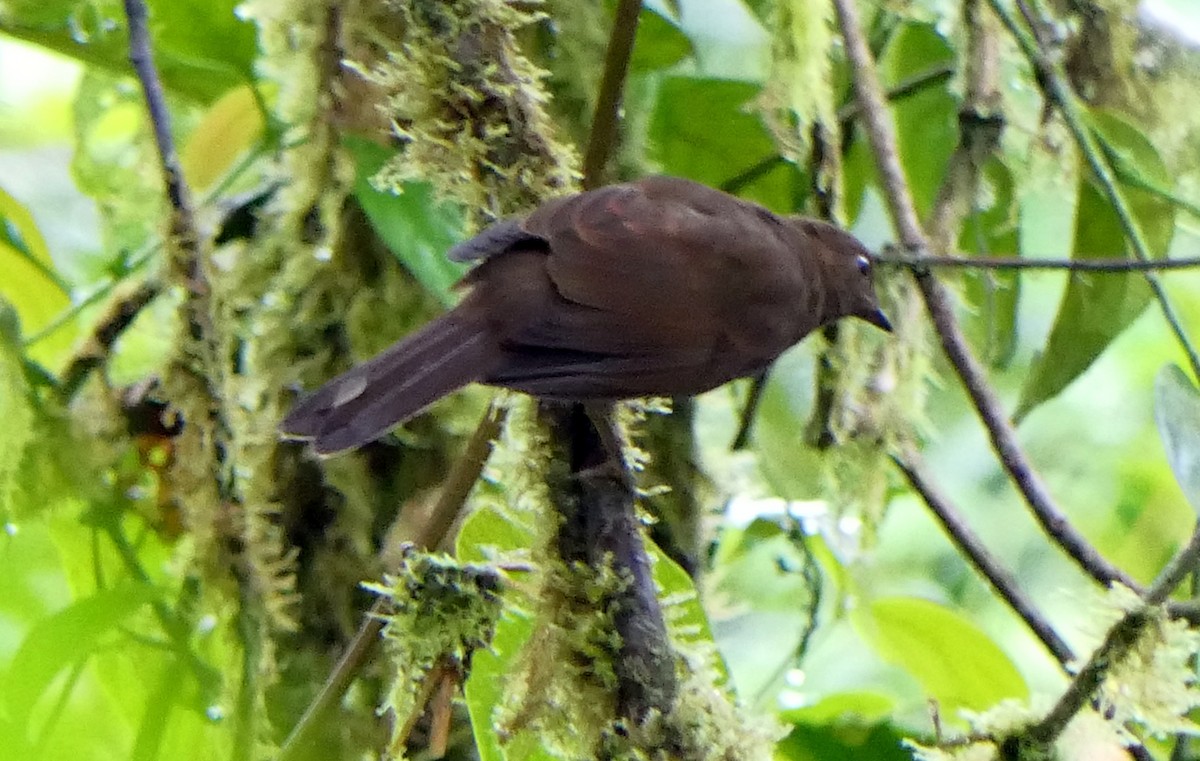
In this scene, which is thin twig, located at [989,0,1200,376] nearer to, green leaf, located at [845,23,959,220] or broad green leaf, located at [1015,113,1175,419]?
broad green leaf, located at [1015,113,1175,419]

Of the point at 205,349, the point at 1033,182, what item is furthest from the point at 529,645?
the point at 1033,182

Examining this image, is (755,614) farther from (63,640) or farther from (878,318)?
(63,640)

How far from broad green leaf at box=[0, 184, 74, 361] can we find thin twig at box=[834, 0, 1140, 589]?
1.25 meters

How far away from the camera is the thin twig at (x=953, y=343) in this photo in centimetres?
145

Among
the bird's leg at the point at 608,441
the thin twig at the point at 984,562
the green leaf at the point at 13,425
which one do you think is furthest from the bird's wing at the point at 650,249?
the green leaf at the point at 13,425

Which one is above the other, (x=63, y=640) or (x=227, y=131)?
(x=227, y=131)

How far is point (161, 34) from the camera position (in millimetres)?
1849

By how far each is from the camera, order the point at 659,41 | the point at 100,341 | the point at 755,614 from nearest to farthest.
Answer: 1. the point at 659,41
2. the point at 100,341
3. the point at 755,614

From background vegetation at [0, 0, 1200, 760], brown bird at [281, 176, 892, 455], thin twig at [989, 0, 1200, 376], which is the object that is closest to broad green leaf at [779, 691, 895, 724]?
background vegetation at [0, 0, 1200, 760]

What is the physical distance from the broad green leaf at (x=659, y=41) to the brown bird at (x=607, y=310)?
235 mm

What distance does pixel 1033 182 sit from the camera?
2057mm

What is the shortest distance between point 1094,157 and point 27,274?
1.59 m

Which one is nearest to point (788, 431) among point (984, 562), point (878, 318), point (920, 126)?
point (878, 318)

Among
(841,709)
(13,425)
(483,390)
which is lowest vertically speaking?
(841,709)
